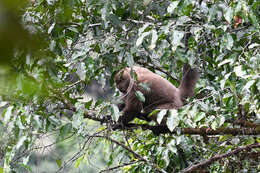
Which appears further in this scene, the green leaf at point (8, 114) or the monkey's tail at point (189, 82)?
the monkey's tail at point (189, 82)

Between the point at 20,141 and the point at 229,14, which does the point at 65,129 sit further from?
the point at 229,14

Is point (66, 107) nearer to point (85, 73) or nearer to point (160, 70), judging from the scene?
point (85, 73)

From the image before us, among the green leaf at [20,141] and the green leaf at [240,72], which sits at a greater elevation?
the green leaf at [240,72]

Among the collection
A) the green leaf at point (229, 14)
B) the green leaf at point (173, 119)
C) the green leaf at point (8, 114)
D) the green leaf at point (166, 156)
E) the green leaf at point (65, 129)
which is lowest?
the green leaf at point (166, 156)

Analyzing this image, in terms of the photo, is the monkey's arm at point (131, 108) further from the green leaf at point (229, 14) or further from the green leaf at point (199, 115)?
the green leaf at point (229, 14)

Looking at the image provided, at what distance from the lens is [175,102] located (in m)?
4.58

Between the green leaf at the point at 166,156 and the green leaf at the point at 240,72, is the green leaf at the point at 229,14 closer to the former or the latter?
the green leaf at the point at 240,72

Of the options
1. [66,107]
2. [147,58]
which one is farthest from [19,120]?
[147,58]

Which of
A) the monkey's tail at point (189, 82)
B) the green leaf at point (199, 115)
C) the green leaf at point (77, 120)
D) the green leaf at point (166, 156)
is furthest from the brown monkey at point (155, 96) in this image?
the green leaf at point (77, 120)

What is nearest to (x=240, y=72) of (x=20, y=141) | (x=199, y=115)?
(x=199, y=115)

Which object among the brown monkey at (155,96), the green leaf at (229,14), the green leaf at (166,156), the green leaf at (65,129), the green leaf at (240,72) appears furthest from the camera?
the brown monkey at (155,96)

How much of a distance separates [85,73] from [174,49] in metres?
0.90

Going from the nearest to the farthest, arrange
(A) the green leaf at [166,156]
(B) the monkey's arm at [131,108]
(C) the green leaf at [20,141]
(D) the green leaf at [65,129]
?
1. (C) the green leaf at [20,141]
2. (D) the green leaf at [65,129]
3. (A) the green leaf at [166,156]
4. (B) the monkey's arm at [131,108]

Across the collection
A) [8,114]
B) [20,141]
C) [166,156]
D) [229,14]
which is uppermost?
[229,14]
